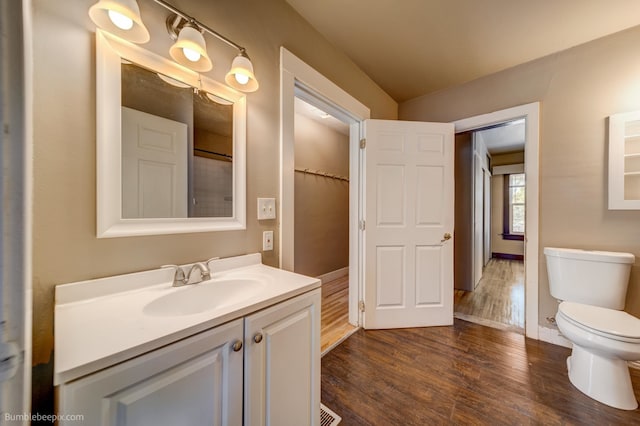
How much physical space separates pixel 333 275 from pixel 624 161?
3.12 m

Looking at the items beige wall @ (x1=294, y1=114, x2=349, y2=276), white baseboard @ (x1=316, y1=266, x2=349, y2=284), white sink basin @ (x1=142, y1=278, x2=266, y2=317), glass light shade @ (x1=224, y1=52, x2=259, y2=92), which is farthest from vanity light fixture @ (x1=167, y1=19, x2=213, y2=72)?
white baseboard @ (x1=316, y1=266, x2=349, y2=284)

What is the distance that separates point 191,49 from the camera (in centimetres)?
103

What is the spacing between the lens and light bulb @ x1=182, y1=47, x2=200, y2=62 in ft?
3.45

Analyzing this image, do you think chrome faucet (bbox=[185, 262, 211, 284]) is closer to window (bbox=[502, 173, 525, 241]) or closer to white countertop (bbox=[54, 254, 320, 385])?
white countertop (bbox=[54, 254, 320, 385])

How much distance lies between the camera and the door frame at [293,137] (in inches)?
60.0

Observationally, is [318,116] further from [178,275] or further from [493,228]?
[493,228]

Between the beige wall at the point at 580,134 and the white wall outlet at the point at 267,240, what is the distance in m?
2.24

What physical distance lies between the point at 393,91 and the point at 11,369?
3.04 metres

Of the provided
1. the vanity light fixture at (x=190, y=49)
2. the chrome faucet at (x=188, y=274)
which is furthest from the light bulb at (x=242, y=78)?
the chrome faucet at (x=188, y=274)

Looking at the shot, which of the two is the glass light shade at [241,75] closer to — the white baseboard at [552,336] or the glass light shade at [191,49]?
the glass light shade at [191,49]

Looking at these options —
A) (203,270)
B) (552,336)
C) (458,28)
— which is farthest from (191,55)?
(552,336)

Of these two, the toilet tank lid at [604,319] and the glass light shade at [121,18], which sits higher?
the glass light shade at [121,18]

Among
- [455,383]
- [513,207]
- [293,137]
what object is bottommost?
[455,383]

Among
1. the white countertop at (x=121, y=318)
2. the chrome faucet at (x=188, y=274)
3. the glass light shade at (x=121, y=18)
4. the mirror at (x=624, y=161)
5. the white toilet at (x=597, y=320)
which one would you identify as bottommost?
the white toilet at (x=597, y=320)
